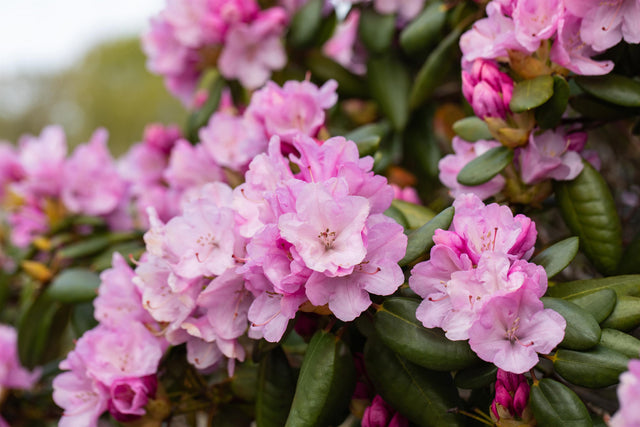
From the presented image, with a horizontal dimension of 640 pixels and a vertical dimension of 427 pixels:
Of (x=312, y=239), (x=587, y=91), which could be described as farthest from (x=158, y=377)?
(x=587, y=91)

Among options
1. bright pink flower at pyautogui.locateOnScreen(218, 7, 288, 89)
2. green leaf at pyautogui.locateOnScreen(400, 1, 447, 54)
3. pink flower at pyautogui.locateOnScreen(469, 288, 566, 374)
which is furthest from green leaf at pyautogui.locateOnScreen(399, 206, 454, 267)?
bright pink flower at pyautogui.locateOnScreen(218, 7, 288, 89)

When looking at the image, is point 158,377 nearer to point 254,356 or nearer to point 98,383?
point 98,383

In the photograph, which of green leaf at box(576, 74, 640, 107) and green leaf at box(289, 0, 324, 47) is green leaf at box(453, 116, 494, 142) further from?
green leaf at box(289, 0, 324, 47)

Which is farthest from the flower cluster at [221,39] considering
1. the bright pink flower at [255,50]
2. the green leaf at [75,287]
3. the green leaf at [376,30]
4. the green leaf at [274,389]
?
the green leaf at [274,389]

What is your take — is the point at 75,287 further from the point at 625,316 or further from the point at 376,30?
the point at 625,316

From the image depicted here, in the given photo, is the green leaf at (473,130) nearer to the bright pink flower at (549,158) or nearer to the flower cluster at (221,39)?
the bright pink flower at (549,158)
